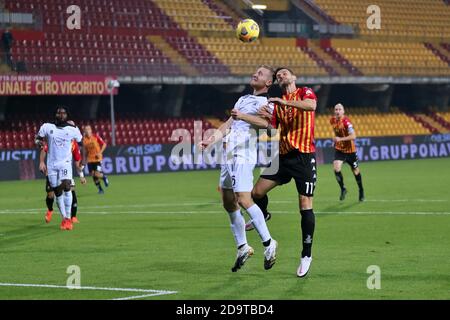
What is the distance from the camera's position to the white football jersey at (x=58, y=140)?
1952 centimetres

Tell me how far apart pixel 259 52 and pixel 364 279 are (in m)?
43.4

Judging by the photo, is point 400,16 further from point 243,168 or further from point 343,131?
point 243,168

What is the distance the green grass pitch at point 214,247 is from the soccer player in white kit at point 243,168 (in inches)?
14.5

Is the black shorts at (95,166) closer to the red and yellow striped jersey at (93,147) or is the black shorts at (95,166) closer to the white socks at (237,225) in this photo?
the red and yellow striped jersey at (93,147)

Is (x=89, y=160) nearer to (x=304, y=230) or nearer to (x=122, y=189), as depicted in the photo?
(x=122, y=189)

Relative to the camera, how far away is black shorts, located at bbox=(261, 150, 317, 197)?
41.8 ft

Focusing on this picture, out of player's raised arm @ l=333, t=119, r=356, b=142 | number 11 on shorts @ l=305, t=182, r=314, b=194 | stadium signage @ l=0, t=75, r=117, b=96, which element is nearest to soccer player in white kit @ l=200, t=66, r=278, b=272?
number 11 on shorts @ l=305, t=182, r=314, b=194

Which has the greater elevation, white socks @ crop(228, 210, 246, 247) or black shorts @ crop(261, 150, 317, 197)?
black shorts @ crop(261, 150, 317, 197)

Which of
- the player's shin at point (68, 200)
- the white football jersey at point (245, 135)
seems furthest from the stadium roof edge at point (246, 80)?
the white football jersey at point (245, 135)

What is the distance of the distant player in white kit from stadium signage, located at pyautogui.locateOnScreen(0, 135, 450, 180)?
20051mm

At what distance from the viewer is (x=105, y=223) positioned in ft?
67.7

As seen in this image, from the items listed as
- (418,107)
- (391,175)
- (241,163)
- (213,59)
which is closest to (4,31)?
(213,59)

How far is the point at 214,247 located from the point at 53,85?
1141 inches

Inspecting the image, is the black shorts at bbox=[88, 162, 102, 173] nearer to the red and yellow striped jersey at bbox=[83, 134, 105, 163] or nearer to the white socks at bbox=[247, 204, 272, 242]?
the red and yellow striped jersey at bbox=[83, 134, 105, 163]
